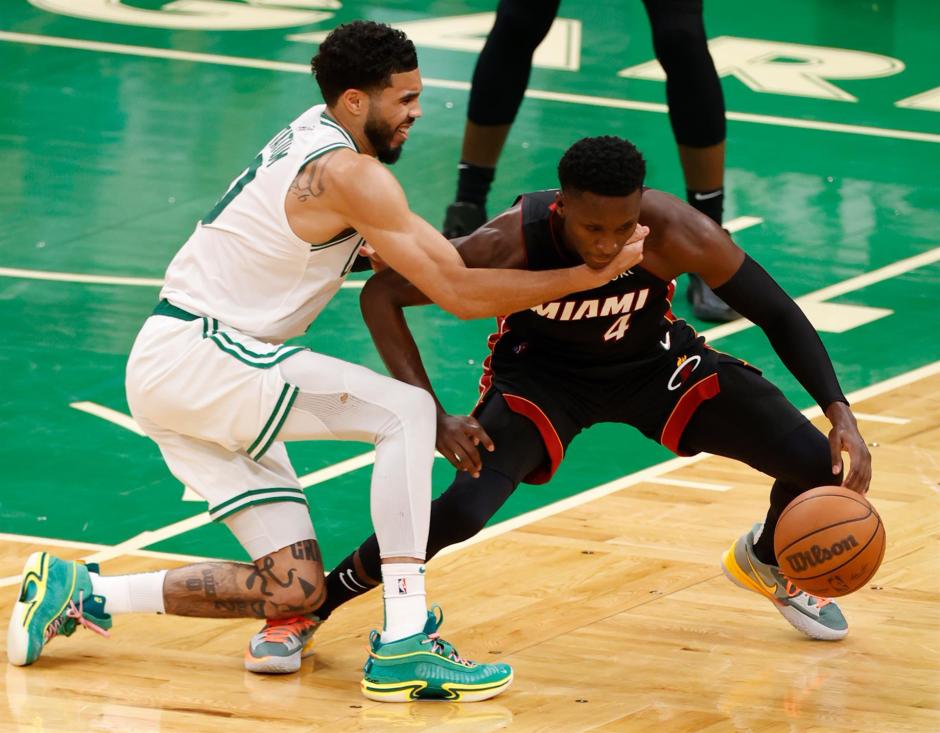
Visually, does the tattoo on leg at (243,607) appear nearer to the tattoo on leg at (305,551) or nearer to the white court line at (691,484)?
the tattoo on leg at (305,551)

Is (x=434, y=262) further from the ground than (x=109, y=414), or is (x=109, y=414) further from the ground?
(x=434, y=262)

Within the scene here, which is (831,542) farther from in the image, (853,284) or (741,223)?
(741,223)

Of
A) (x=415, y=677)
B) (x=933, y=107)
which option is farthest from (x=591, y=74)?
(x=415, y=677)

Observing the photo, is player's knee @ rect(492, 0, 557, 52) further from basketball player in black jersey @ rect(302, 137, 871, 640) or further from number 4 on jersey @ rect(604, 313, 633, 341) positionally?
number 4 on jersey @ rect(604, 313, 633, 341)

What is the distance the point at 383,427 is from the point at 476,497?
1.08ft


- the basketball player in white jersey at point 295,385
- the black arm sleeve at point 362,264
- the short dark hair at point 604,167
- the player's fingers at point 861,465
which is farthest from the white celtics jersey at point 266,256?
the player's fingers at point 861,465

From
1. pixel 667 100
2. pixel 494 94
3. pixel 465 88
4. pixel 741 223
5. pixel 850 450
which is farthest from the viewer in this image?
pixel 465 88

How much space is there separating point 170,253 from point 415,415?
12.2 feet

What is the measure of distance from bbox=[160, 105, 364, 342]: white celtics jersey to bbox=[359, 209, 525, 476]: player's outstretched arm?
0.40 feet

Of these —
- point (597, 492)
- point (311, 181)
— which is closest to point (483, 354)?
point (597, 492)

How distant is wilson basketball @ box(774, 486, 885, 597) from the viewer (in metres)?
4.45

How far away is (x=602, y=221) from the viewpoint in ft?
14.5

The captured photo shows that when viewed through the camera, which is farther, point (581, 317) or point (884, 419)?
point (884, 419)

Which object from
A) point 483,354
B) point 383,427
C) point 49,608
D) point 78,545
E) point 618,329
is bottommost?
point 78,545
